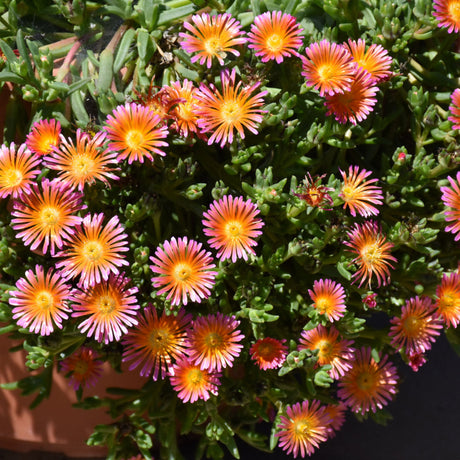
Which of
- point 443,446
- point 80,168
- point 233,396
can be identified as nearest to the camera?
point 80,168

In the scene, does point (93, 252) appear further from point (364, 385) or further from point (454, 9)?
point (454, 9)

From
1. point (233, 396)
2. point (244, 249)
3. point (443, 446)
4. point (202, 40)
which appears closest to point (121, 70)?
point (202, 40)

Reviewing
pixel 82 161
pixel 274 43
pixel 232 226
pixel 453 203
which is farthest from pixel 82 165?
pixel 453 203

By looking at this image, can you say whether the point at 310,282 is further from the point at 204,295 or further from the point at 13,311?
the point at 13,311

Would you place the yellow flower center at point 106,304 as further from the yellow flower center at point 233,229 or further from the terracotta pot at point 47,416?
the terracotta pot at point 47,416

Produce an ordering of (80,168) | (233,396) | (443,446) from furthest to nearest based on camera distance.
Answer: (443,446) < (233,396) < (80,168)

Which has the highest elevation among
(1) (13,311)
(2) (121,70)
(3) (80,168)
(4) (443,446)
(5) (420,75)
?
(2) (121,70)
